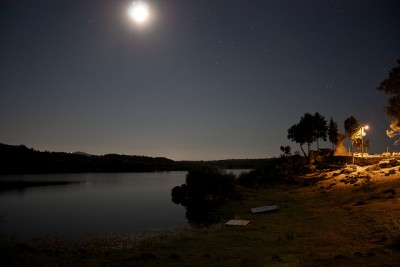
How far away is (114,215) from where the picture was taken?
144 feet

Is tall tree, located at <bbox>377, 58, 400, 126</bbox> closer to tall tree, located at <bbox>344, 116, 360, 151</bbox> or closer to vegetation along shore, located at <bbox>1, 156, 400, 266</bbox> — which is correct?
vegetation along shore, located at <bbox>1, 156, 400, 266</bbox>

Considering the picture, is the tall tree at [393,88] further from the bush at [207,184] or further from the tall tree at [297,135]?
the tall tree at [297,135]

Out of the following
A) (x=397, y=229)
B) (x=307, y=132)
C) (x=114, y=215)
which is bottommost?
(x=114, y=215)

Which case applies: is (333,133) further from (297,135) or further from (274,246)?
(274,246)

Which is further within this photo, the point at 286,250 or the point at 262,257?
the point at 286,250

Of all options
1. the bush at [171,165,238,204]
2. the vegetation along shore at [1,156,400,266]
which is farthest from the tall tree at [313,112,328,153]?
the vegetation along shore at [1,156,400,266]

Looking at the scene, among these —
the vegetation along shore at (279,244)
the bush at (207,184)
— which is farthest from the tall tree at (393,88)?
the bush at (207,184)

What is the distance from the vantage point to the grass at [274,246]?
48.4 ft

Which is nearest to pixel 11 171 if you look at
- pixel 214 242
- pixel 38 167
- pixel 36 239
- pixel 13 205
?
pixel 38 167

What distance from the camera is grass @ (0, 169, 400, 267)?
1475 cm

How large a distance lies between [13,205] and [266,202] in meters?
43.3

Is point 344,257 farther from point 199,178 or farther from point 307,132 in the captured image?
point 307,132

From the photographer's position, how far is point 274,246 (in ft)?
59.3

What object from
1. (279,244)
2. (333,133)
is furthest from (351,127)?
(279,244)
